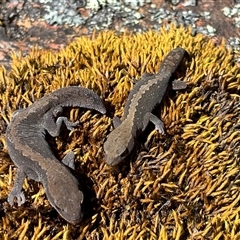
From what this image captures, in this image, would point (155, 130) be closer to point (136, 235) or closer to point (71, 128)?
point (71, 128)

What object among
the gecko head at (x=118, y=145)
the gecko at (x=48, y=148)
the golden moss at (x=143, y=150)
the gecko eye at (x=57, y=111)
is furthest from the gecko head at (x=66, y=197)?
the gecko eye at (x=57, y=111)

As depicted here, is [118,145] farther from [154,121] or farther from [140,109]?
[140,109]

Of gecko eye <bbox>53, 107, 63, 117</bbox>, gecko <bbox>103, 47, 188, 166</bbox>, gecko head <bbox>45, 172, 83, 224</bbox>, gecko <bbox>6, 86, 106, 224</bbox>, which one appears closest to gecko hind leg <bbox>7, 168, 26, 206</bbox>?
gecko <bbox>6, 86, 106, 224</bbox>

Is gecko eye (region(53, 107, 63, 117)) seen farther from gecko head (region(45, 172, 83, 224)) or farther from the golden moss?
gecko head (region(45, 172, 83, 224))

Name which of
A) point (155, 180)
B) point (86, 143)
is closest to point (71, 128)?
point (86, 143)

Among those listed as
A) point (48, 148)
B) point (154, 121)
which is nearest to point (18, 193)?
point (48, 148)

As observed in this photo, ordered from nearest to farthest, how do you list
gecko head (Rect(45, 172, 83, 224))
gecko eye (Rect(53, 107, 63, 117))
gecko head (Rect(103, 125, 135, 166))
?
gecko head (Rect(45, 172, 83, 224)) → gecko head (Rect(103, 125, 135, 166)) → gecko eye (Rect(53, 107, 63, 117))

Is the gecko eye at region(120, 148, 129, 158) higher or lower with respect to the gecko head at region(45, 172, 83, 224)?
lower
